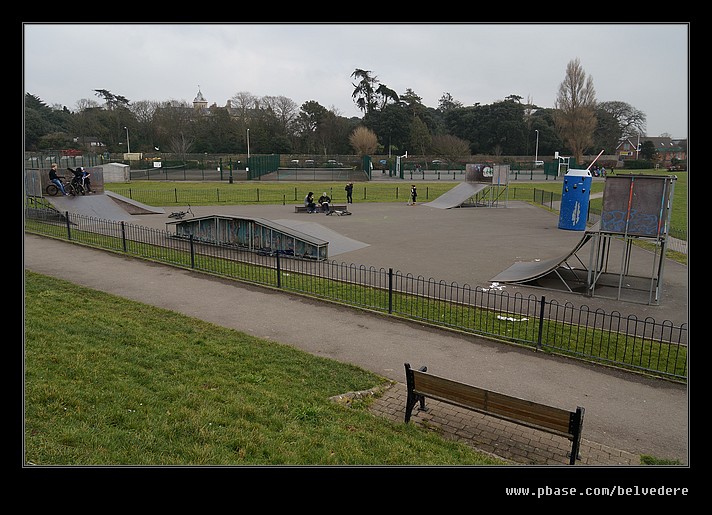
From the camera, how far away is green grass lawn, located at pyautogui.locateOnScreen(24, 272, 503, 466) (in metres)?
4.61

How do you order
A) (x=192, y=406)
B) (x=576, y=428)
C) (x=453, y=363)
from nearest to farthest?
(x=576, y=428) → (x=192, y=406) → (x=453, y=363)

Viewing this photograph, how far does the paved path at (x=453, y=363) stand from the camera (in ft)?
19.8

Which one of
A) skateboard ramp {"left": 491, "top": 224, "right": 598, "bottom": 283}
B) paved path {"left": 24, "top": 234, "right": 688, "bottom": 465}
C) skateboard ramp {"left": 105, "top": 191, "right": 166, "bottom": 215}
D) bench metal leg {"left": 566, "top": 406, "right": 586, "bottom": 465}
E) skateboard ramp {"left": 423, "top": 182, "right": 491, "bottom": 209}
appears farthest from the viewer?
skateboard ramp {"left": 423, "top": 182, "right": 491, "bottom": 209}

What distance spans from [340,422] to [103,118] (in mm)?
94423

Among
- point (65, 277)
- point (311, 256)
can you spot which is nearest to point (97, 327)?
point (65, 277)

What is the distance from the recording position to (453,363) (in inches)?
328

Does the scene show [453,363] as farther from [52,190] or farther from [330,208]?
[52,190]

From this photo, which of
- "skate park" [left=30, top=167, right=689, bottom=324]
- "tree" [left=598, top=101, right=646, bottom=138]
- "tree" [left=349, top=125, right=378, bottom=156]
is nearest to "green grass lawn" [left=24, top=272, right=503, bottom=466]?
"skate park" [left=30, top=167, right=689, bottom=324]

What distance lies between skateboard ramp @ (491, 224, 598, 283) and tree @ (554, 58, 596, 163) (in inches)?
2847

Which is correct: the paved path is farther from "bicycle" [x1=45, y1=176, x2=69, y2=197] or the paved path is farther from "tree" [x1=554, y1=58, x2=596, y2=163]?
"tree" [x1=554, y1=58, x2=596, y2=163]

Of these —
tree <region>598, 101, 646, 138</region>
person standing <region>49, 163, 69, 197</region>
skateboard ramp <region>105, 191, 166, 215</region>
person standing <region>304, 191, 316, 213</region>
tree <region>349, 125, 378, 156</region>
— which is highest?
tree <region>598, 101, 646, 138</region>

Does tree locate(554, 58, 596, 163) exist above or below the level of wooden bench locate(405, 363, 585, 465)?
above

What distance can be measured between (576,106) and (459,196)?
5469cm

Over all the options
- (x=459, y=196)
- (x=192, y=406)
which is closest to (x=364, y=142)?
(x=459, y=196)
